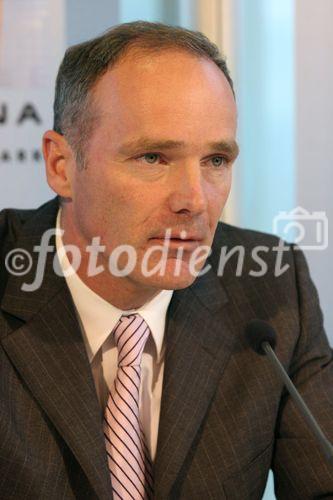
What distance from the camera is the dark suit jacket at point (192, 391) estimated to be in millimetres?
1354

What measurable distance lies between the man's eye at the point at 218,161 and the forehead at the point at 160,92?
0.20ft

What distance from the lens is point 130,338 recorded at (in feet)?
4.83

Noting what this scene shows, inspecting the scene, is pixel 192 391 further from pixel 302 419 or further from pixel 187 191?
pixel 187 191

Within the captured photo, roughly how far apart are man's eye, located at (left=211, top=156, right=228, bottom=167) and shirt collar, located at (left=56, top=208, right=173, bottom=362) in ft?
0.85

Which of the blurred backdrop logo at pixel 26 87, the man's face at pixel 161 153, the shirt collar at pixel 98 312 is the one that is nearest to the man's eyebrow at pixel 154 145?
the man's face at pixel 161 153

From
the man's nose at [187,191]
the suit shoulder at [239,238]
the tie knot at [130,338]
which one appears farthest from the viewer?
the suit shoulder at [239,238]

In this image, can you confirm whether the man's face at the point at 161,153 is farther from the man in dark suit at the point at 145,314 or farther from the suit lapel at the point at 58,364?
the suit lapel at the point at 58,364

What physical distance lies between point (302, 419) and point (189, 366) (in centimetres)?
23

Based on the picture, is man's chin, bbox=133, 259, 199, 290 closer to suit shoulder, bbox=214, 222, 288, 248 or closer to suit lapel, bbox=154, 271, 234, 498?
suit lapel, bbox=154, 271, 234, 498

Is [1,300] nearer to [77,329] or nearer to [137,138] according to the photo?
[77,329]

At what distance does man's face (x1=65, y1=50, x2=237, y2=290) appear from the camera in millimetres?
1346

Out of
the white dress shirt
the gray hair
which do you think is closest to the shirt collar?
the white dress shirt

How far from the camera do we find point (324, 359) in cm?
161

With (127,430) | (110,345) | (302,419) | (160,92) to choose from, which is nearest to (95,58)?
(160,92)
